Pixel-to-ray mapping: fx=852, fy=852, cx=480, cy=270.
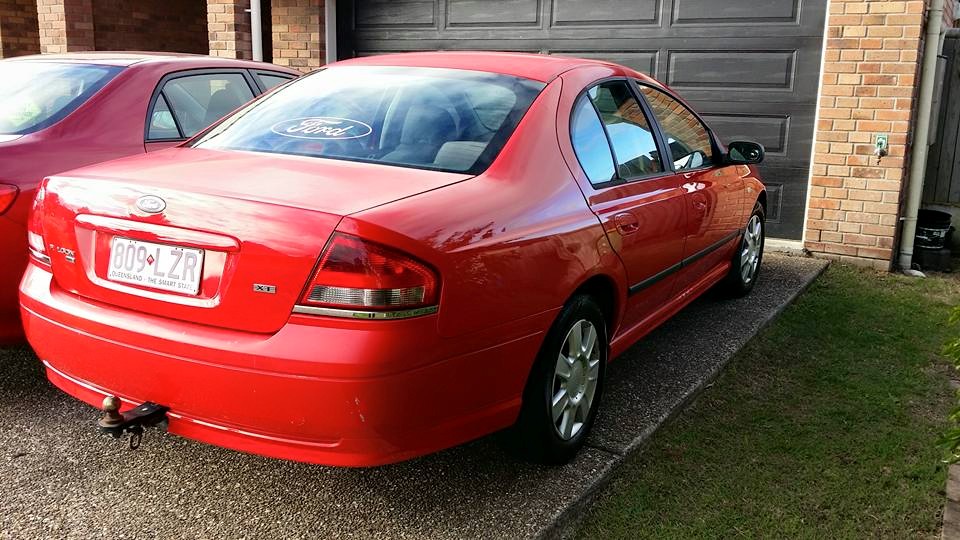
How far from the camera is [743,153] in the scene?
16.2 ft

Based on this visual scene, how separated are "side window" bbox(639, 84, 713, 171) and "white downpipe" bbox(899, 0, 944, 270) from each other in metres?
2.97

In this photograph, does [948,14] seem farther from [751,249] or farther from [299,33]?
[299,33]

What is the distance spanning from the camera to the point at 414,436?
248 centimetres

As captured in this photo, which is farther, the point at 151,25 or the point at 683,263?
the point at 151,25

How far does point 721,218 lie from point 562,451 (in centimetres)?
220

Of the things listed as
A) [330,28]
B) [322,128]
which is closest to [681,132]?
[322,128]

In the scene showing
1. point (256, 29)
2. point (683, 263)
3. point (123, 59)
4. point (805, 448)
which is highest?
point (256, 29)

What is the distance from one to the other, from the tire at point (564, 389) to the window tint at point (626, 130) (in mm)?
727

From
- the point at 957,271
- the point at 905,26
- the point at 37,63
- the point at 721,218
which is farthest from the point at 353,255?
the point at 957,271

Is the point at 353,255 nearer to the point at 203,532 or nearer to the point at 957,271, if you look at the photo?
the point at 203,532

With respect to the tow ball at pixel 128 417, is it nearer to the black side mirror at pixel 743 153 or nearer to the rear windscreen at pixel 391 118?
the rear windscreen at pixel 391 118

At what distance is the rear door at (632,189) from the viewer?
132 inches

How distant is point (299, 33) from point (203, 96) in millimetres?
4641

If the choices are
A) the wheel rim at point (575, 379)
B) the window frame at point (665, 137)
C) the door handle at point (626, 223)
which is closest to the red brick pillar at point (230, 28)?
the window frame at point (665, 137)
